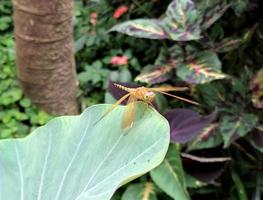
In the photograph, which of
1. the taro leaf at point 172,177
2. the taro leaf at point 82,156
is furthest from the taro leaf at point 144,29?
the taro leaf at point 82,156

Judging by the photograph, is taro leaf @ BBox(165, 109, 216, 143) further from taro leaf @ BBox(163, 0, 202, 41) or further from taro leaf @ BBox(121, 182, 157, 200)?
taro leaf @ BBox(163, 0, 202, 41)

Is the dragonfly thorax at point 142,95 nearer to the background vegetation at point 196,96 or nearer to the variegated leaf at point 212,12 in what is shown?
the background vegetation at point 196,96

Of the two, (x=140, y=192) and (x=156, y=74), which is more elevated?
(x=156, y=74)

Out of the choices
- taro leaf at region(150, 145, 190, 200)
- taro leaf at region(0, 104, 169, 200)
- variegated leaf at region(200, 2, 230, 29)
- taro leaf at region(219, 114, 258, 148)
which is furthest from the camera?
variegated leaf at region(200, 2, 230, 29)

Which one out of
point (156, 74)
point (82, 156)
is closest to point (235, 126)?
point (156, 74)

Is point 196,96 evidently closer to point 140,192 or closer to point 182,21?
point 182,21

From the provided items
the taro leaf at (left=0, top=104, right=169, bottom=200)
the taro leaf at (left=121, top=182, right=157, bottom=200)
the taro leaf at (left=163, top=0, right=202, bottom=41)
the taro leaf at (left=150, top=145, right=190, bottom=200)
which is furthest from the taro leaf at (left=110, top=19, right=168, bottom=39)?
the taro leaf at (left=0, top=104, right=169, bottom=200)

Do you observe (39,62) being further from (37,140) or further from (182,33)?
(37,140)
